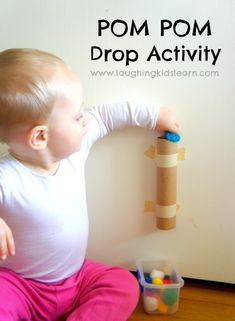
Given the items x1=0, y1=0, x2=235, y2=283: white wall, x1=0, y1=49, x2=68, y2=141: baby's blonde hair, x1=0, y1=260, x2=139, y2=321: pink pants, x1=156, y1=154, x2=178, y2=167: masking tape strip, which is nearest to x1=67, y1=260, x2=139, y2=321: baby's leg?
x1=0, y1=260, x2=139, y2=321: pink pants

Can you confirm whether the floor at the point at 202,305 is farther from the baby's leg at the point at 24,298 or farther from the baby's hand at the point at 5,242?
the baby's hand at the point at 5,242

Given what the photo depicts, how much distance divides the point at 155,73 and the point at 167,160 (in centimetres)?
16

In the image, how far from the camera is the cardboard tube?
2.39 feet

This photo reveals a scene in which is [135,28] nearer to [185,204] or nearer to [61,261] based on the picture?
[185,204]

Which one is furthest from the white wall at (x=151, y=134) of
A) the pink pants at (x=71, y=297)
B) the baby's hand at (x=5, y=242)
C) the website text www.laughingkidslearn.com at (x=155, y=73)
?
the baby's hand at (x=5, y=242)

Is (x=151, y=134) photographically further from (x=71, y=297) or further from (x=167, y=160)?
(x=71, y=297)

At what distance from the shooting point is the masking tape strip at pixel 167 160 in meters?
0.73

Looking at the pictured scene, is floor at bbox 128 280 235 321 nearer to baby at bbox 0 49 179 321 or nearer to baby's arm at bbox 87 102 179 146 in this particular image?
baby at bbox 0 49 179 321

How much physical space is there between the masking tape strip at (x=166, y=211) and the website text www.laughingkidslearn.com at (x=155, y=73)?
0.26 m

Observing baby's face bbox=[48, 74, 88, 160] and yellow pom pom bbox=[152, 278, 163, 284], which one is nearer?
baby's face bbox=[48, 74, 88, 160]

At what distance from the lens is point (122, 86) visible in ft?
2.40

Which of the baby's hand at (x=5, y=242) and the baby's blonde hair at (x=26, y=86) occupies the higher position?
the baby's blonde hair at (x=26, y=86)

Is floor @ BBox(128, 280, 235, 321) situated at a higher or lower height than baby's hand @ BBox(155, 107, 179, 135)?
lower

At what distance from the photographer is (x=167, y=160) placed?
732 millimetres
